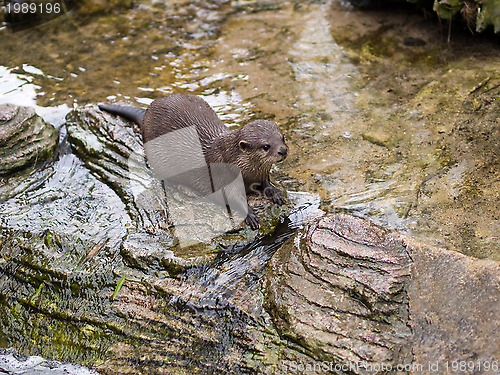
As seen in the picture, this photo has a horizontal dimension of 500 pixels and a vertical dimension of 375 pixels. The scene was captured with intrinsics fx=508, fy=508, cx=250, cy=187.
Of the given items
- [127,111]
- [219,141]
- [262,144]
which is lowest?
[127,111]

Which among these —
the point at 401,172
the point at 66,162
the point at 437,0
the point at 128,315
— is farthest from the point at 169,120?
the point at 437,0

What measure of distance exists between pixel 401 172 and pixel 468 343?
1.45 metres

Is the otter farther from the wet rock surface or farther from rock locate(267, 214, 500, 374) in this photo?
rock locate(267, 214, 500, 374)

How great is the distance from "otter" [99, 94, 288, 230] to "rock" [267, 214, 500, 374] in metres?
0.62

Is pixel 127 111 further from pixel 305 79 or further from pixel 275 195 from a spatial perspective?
pixel 305 79

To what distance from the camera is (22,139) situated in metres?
3.60

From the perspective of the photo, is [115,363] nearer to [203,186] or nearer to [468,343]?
[203,186]

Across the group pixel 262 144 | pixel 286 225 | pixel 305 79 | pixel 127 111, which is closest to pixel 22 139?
pixel 127 111

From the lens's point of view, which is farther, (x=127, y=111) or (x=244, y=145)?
(x=127, y=111)

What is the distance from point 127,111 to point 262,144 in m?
1.32

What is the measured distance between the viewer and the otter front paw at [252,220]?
3.01 m

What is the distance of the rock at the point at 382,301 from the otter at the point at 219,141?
2.03ft

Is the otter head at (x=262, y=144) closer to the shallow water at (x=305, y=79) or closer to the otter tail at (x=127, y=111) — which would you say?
the shallow water at (x=305, y=79)

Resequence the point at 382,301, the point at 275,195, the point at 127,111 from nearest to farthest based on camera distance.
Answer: the point at 382,301, the point at 275,195, the point at 127,111
